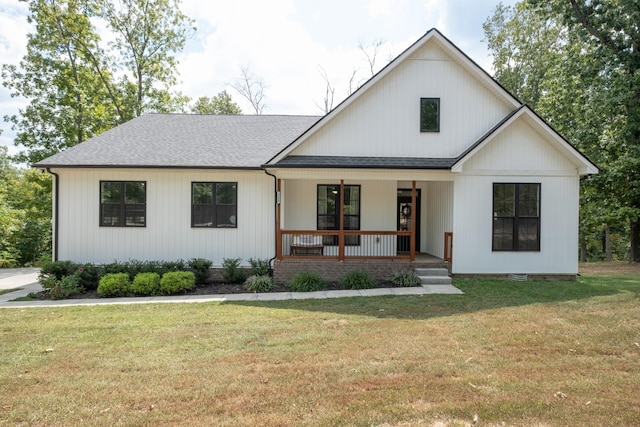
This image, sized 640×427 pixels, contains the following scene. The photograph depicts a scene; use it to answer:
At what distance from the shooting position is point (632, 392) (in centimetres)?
404

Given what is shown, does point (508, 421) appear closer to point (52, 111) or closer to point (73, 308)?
point (73, 308)

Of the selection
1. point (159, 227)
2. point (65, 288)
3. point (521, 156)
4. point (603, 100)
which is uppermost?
point (603, 100)

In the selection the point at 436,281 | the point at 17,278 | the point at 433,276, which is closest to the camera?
the point at 436,281

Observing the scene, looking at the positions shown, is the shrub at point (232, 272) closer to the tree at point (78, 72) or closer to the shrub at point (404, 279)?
the shrub at point (404, 279)

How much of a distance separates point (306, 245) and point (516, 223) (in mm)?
6263

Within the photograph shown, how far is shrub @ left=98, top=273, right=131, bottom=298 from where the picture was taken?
32.1 feet

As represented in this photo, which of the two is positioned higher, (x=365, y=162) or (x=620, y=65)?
(x=620, y=65)

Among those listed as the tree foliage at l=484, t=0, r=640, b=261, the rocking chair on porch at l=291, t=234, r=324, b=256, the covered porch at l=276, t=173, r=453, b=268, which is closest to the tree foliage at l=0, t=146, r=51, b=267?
the covered porch at l=276, t=173, r=453, b=268

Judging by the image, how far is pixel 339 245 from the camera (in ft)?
36.0

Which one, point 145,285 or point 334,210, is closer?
point 145,285

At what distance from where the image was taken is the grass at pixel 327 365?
12.0 ft

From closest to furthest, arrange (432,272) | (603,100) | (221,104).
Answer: (432,272), (603,100), (221,104)

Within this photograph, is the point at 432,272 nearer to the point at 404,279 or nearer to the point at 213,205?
the point at 404,279

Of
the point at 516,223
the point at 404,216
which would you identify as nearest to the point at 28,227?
the point at 404,216
